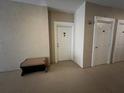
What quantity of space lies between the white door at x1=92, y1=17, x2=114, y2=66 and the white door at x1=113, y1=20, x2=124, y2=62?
400 mm

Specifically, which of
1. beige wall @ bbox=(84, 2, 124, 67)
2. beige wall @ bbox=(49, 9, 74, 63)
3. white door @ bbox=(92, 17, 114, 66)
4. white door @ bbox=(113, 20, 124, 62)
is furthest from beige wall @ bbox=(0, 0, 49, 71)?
white door @ bbox=(113, 20, 124, 62)

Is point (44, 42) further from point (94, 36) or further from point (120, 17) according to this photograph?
point (120, 17)

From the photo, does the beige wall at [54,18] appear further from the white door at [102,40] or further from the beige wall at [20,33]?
the white door at [102,40]

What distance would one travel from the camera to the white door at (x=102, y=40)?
326cm

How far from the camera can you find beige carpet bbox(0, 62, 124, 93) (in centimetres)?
203

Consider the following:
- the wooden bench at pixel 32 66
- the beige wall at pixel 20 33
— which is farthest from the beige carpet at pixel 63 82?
the beige wall at pixel 20 33

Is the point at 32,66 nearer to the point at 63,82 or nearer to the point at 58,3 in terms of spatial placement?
the point at 63,82

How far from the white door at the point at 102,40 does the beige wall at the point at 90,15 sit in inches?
7.7

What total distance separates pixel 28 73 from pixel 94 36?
305 centimetres

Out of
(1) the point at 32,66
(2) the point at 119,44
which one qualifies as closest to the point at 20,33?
(1) the point at 32,66

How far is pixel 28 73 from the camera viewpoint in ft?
9.48

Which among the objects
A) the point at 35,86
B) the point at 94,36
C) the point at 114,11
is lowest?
the point at 35,86

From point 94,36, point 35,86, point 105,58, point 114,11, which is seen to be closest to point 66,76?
point 35,86

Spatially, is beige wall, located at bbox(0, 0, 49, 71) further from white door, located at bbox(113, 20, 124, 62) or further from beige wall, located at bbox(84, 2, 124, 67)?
white door, located at bbox(113, 20, 124, 62)
